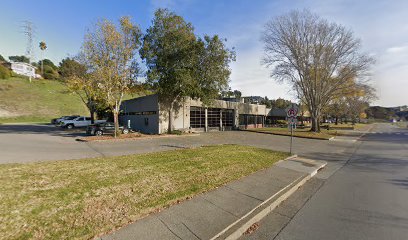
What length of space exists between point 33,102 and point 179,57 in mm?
47946

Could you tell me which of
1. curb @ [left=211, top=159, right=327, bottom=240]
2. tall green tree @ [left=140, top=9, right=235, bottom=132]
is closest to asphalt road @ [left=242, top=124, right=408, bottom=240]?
curb @ [left=211, top=159, right=327, bottom=240]

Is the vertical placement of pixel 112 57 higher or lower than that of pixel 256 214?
higher

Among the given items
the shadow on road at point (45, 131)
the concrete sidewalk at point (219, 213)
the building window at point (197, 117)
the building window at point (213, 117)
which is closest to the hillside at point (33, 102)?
the shadow on road at point (45, 131)

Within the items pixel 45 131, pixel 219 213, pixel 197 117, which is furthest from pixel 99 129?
pixel 219 213

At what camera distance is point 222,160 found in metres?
10.1

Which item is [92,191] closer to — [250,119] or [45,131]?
[45,131]

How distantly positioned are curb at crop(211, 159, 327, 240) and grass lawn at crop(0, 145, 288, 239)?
1.58 m

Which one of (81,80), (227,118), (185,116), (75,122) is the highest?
(81,80)

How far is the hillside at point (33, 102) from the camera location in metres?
46.8

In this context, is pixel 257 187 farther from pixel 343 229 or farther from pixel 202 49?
pixel 202 49

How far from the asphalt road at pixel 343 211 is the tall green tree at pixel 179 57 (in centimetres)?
1562

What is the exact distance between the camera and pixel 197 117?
29.7m

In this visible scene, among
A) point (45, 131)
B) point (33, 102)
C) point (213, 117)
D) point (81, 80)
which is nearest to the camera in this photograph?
point (81, 80)

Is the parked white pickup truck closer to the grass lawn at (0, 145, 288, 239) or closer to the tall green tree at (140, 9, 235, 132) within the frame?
the tall green tree at (140, 9, 235, 132)
